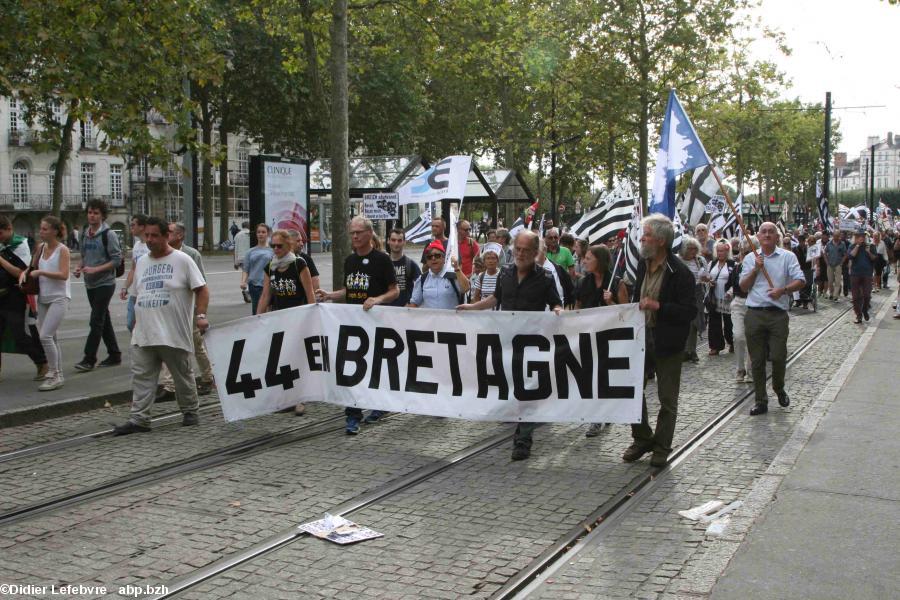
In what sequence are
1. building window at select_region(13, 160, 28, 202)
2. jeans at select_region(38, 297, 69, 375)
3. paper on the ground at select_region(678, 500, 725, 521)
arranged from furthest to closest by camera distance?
1. building window at select_region(13, 160, 28, 202)
2. jeans at select_region(38, 297, 69, 375)
3. paper on the ground at select_region(678, 500, 725, 521)

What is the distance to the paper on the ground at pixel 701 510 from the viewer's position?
6.03 metres

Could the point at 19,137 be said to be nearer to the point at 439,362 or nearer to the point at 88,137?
the point at 88,137

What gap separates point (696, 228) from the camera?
16281 mm

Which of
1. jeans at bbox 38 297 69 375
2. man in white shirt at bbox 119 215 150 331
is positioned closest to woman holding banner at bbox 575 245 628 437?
man in white shirt at bbox 119 215 150 331

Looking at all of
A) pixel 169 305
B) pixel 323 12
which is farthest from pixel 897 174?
pixel 169 305

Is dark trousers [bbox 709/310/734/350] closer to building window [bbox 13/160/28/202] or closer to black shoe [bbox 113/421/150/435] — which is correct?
black shoe [bbox 113/421/150/435]

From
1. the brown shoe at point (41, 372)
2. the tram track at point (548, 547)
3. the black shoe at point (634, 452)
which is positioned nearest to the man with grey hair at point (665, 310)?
the black shoe at point (634, 452)

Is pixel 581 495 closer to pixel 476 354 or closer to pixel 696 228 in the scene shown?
pixel 476 354

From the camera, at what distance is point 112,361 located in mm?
12070

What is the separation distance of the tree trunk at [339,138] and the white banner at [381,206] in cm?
323

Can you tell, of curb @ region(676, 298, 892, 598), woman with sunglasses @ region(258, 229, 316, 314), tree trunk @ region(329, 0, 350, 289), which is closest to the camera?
curb @ region(676, 298, 892, 598)

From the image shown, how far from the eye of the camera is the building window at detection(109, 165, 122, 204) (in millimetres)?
72625

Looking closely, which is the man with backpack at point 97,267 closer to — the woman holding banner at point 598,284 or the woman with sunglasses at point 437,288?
the woman with sunglasses at point 437,288

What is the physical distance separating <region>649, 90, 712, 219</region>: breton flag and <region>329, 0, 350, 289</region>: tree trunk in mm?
8381
